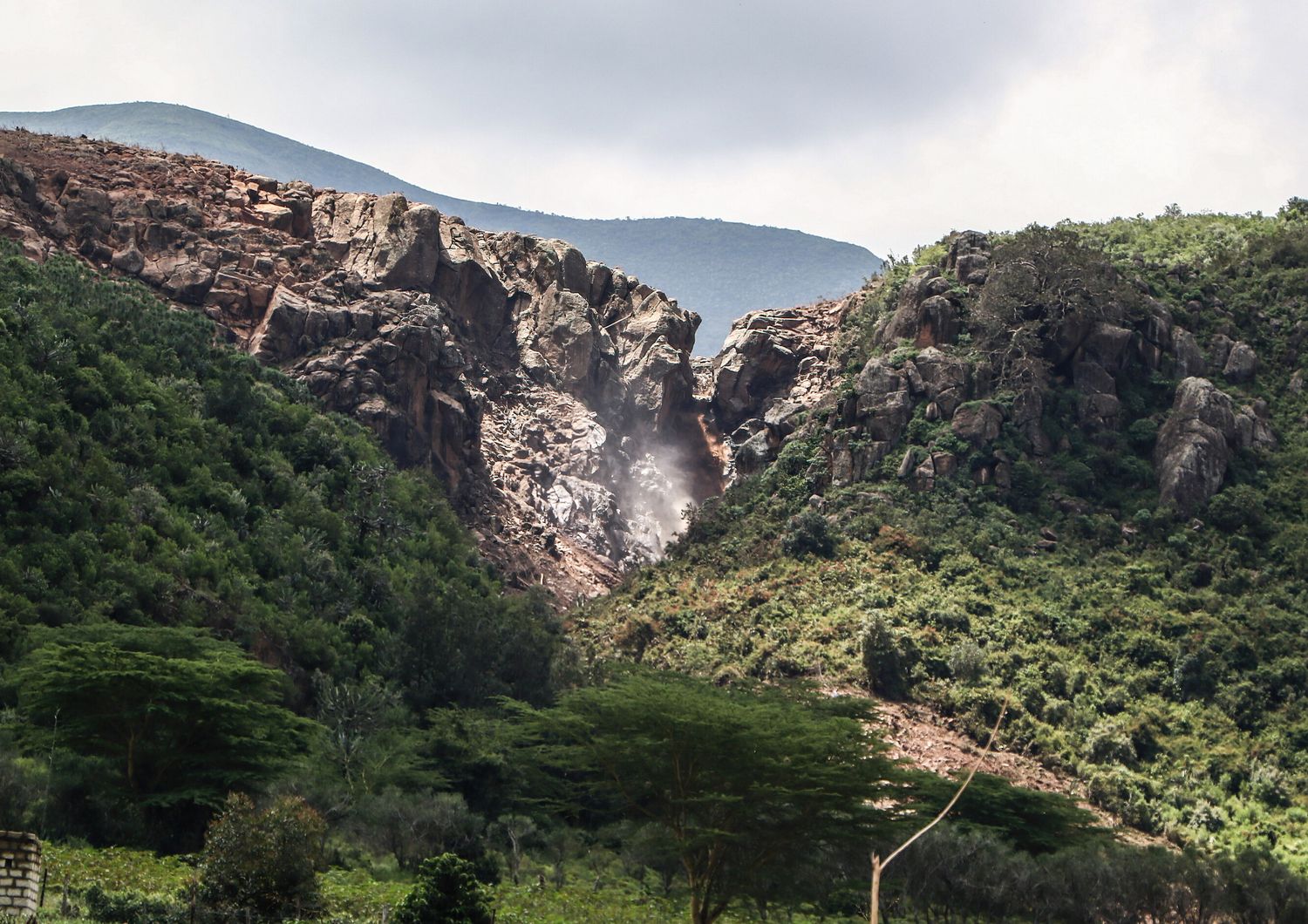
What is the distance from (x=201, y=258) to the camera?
99812 mm

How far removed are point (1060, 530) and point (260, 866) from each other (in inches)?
2683

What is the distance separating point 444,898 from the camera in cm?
3091

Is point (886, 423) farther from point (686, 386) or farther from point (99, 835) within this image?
point (99, 835)

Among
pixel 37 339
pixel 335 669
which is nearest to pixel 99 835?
pixel 335 669

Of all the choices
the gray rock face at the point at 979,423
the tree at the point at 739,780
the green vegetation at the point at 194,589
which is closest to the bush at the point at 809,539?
the gray rock face at the point at 979,423

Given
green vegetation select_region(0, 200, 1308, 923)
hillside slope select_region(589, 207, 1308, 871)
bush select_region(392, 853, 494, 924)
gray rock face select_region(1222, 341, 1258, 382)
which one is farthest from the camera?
gray rock face select_region(1222, 341, 1258, 382)

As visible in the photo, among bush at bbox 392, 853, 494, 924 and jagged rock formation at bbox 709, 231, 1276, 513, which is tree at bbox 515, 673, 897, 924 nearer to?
bush at bbox 392, 853, 494, 924

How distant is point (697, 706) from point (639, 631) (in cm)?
4416

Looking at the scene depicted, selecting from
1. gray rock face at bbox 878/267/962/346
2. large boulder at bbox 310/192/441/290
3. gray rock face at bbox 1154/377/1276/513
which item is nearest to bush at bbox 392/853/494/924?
gray rock face at bbox 1154/377/1276/513

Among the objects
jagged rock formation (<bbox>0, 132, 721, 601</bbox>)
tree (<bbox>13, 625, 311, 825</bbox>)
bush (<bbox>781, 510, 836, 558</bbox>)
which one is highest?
jagged rock formation (<bbox>0, 132, 721, 601</bbox>)

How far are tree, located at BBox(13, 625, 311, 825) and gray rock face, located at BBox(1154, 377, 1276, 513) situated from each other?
201 ft

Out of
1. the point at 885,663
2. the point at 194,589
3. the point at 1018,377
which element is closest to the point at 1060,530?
the point at 1018,377

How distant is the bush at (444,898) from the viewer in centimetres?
3059

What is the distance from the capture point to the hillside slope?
246 ft
